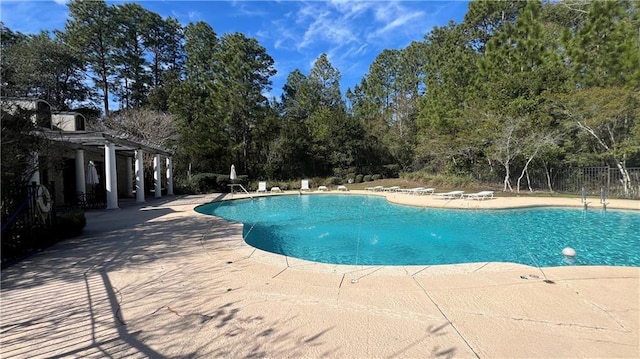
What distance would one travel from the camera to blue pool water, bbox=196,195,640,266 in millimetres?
6125

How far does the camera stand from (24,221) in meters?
5.45

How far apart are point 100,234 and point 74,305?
4526 mm

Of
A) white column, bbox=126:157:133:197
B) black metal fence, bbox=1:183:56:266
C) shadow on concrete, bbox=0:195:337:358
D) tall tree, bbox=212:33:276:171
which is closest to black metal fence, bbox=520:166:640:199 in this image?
shadow on concrete, bbox=0:195:337:358

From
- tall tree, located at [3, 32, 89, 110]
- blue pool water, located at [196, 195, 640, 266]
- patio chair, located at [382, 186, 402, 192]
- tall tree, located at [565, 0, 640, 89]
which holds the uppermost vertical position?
tall tree, located at [3, 32, 89, 110]

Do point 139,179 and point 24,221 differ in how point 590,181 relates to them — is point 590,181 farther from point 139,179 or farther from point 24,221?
point 139,179

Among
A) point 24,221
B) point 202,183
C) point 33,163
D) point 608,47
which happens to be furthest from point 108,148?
point 608,47

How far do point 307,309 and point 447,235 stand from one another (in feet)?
20.4

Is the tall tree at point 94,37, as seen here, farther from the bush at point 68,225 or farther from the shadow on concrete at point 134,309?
the shadow on concrete at point 134,309

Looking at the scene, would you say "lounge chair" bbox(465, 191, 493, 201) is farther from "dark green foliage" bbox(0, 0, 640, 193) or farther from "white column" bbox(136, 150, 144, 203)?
"white column" bbox(136, 150, 144, 203)

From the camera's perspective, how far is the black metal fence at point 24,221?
16.4 feet

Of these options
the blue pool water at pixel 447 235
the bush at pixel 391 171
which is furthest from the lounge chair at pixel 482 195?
the bush at pixel 391 171

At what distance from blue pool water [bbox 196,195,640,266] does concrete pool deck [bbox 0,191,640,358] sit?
2.02 metres

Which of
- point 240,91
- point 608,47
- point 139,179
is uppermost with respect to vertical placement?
point 240,91

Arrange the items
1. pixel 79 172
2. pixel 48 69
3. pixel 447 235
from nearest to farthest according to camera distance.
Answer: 1. pixel 447 235
2. pixel 79 172
3. pixel 48 69
